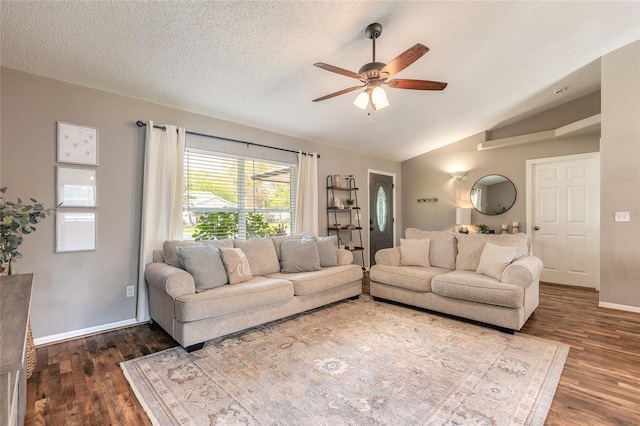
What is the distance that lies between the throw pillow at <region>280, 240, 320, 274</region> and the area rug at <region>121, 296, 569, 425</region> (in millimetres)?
767

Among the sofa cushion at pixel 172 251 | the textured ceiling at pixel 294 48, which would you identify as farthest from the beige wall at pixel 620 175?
the sofa cushion at pixel 172 251

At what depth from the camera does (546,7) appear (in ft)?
8.68

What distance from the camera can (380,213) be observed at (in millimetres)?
6359

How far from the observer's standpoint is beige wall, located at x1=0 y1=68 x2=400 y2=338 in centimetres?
259

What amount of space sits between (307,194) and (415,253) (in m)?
1.88

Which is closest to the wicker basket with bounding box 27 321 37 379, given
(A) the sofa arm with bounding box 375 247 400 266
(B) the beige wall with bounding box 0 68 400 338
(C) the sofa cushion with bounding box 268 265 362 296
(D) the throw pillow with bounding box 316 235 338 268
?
(B) the beige wall with bounding box 0 68 400 338

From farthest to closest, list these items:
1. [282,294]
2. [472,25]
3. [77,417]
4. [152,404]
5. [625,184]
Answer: [625,184] < [282,294] < [472,25] < [152,404] < [77,417]

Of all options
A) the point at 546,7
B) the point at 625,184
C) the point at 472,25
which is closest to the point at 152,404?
the point at 472,25

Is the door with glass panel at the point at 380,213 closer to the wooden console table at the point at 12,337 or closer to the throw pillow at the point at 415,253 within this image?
the throw pillow at the point at 415,253

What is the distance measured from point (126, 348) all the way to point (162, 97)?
2.53 meters

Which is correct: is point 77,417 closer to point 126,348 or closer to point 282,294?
point 126,348

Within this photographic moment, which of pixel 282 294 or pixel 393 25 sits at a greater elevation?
pixel 393 25

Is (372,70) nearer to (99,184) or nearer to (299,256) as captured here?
(299,256)

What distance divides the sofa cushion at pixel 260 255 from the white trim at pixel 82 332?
1.29 meters
